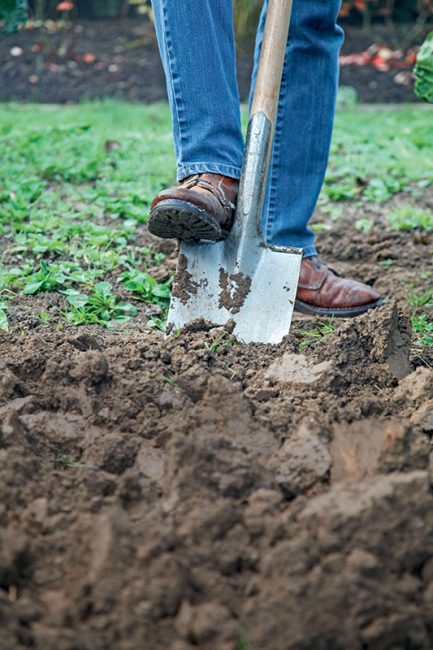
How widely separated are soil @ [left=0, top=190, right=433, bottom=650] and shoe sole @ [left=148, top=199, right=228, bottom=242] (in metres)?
0.38

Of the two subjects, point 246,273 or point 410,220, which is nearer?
point 246,273

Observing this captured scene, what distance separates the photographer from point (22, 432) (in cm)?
181

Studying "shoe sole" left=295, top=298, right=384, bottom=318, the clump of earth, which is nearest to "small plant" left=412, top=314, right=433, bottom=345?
"shoe sole" left=295, top=298, right=384, bottom=318

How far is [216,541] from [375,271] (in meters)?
2.33

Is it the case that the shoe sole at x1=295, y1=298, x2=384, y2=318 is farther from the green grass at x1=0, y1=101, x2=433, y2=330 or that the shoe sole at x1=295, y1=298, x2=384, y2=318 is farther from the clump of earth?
the clump of earth

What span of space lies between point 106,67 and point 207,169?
313 inches

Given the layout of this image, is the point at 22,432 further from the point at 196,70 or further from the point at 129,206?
the point at 129,206

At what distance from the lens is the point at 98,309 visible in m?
2.89

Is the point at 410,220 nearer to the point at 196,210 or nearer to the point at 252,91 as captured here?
the point at 252,91

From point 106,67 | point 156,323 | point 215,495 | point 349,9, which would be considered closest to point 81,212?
point 156,323

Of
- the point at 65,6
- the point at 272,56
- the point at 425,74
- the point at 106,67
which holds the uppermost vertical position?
the point at 272,56

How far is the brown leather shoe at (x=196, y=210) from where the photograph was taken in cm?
242

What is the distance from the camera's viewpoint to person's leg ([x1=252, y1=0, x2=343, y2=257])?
2.88 meters

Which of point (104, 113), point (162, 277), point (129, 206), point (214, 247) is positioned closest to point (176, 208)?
point (214, 247)
